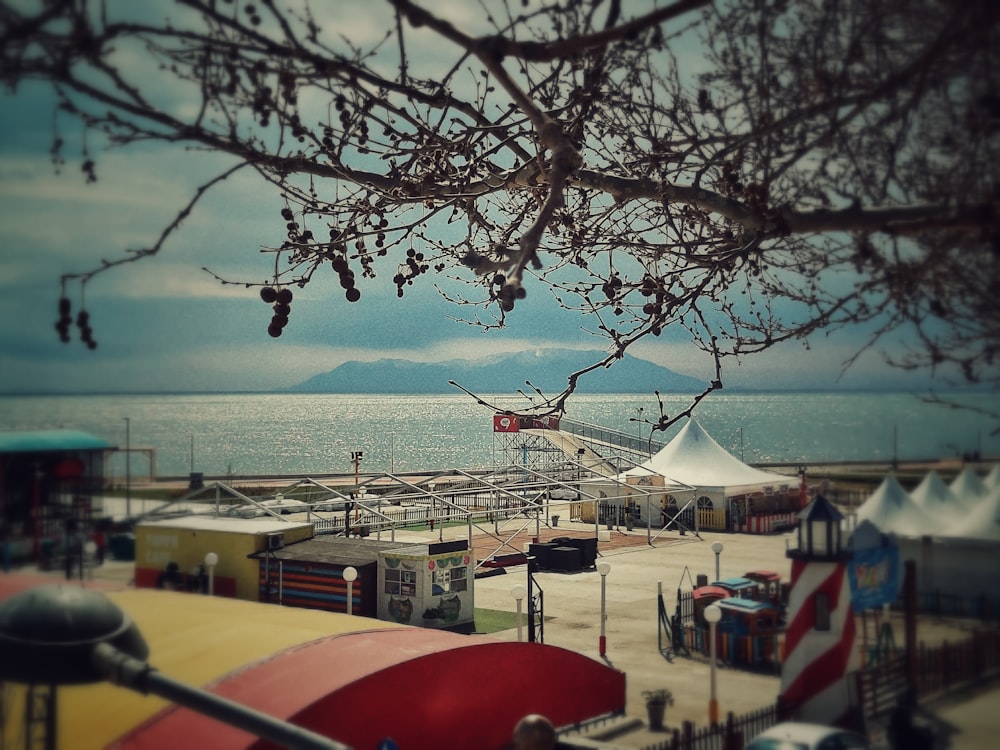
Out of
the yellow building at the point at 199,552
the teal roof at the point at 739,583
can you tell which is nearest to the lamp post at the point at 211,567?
the yellow building at the point at 199,552

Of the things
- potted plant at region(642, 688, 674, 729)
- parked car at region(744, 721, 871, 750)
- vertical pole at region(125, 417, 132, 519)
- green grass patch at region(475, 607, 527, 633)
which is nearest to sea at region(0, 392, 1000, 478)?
vertical pole at region(125, 417, 132, 519)

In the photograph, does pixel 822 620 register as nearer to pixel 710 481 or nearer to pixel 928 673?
pixel 928 673

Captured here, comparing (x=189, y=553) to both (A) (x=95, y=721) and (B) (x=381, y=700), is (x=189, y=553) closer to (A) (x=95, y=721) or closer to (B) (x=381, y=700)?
(A) (x=95, y=721)

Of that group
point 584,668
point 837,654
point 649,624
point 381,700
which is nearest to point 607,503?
point 649,624

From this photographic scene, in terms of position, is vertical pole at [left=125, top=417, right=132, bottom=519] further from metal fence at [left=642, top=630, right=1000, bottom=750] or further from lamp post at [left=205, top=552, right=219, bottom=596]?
metal fence at [left=642, top=630, right=1000, bottom=750]

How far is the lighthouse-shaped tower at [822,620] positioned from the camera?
1.79m

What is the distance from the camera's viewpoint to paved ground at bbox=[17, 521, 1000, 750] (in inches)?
63.3

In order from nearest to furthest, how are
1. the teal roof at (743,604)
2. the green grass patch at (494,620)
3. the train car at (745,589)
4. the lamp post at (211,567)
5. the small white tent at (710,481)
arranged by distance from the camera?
the small white tent at (710,481)
the lamp post at (211,567)
the teal roof at (743,604)
the train car at (745,589)
the green grass patch at (494,620)

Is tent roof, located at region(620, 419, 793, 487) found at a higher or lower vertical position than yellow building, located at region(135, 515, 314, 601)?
lower

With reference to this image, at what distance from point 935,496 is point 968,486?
6 centimetres

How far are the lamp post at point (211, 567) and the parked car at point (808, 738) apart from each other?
5.00 ft

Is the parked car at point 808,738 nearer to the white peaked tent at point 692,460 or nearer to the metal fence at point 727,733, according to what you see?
the metal fence at point 727,733

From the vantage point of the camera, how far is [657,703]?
4398mm

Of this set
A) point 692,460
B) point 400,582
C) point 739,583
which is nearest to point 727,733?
point 739,583
